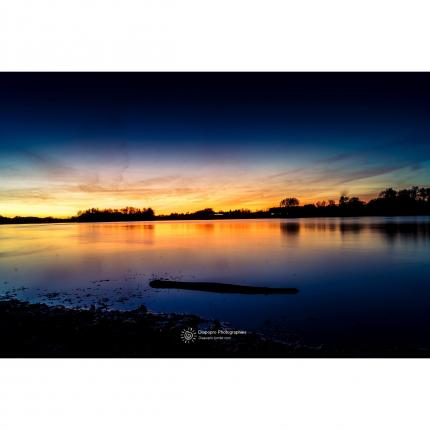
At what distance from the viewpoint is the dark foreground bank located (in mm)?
6434

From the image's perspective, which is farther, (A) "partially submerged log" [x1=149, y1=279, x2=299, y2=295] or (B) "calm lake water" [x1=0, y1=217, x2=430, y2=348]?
(A) "partially submerged log" [x1=149, y1=279, x2=299, y2=295]

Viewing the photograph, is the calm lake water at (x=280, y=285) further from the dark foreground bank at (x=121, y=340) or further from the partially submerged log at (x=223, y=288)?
the dark foreground bank at (x=121, y=340)

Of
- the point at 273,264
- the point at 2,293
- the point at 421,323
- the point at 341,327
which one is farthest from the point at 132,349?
the point at 273,264

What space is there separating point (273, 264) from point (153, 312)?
39.0ft

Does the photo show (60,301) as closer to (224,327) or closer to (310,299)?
(224,327)

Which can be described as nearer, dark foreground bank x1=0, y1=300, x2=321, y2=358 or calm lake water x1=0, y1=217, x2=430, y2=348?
dark foreground bank x1=0, y1=300, x2=321, y2=358

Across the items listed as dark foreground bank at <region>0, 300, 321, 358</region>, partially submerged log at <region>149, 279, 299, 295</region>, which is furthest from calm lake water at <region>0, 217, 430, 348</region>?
dark foreground bank at <region>0, 300, 321, 358</region>

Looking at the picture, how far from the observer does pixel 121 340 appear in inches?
273

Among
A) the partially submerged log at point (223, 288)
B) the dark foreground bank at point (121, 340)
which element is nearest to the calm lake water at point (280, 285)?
the partially submerged log at point (223, 288)

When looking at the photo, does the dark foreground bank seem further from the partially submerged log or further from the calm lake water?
the partially submerged log

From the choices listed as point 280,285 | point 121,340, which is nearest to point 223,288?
point 280,285

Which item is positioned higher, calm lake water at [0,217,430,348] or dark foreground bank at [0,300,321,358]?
dark foreground bank at [0,300,321,358]

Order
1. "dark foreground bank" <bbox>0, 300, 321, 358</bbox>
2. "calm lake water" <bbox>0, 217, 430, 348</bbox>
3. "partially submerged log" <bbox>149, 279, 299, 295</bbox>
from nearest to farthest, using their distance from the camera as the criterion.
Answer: "dark foreground bank" <bbox>0, 300, 321, 358</bbox>, "calm lake water" <bbox>0, 217, 430, 348</bbox>, "partially submerged log" <bbox>149, 279, 299, 295</bbox>

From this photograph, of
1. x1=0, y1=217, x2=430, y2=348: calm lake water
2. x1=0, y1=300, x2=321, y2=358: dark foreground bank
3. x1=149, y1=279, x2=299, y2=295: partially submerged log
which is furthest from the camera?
x1=149, y1=279, x2=299, y2=295: partially submerged log
